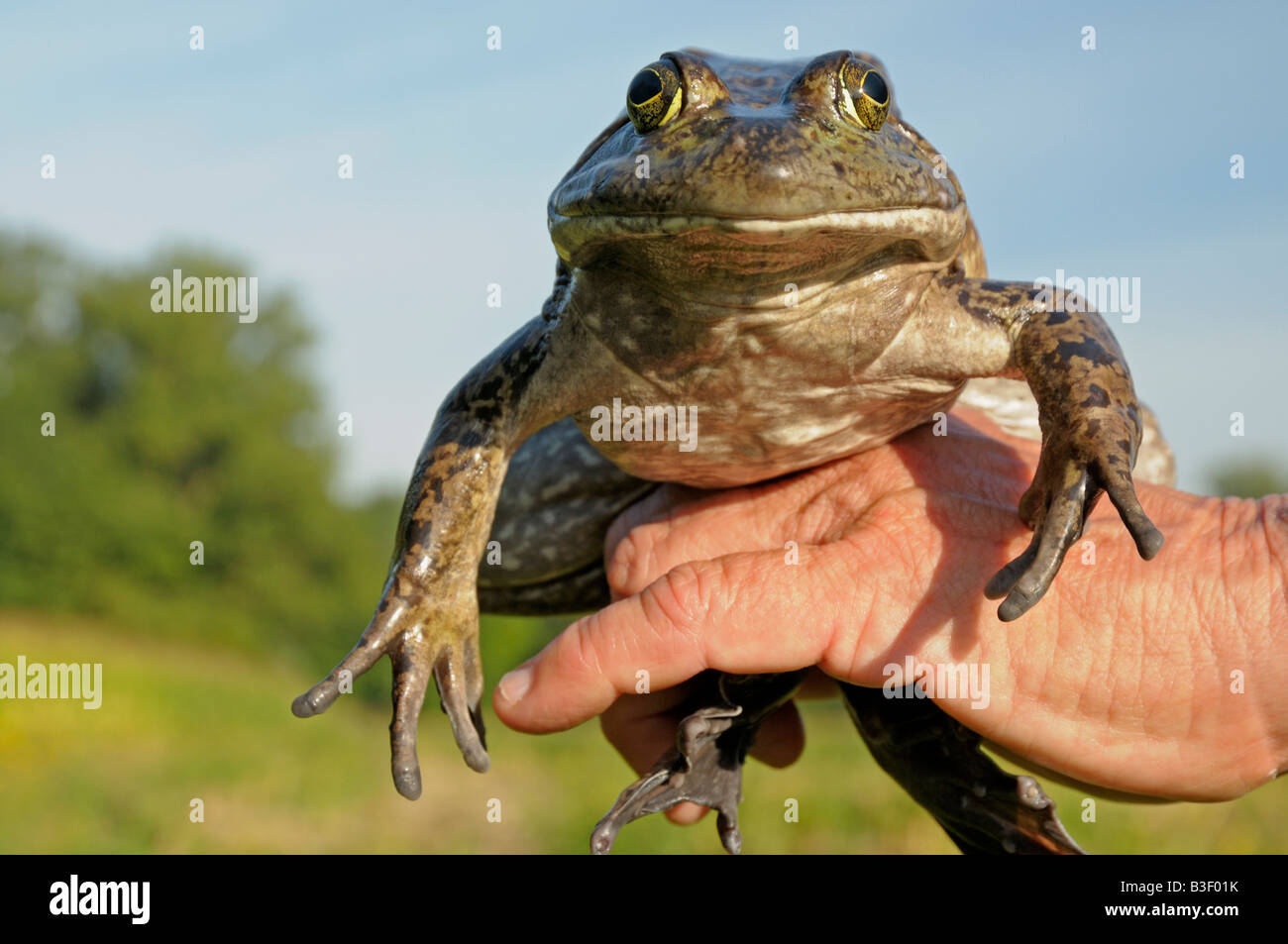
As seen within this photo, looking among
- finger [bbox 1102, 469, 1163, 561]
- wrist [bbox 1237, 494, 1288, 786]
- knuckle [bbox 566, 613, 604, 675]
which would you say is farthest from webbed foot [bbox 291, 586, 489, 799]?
wrist [bbox 1237, 494, 1288, 786]

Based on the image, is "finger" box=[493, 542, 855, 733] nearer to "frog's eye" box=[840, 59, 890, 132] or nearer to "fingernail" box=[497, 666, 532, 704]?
"fingernail" box=[497, 666, 532, 704]

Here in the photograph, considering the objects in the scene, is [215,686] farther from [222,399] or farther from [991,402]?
[991,402]

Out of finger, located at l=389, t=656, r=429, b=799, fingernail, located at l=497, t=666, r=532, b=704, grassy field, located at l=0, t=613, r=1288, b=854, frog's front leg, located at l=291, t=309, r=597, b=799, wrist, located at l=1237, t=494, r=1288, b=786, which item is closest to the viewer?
wrist, located at l=1237, t=494, r=1288, b=786

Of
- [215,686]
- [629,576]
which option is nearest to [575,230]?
[629,576]

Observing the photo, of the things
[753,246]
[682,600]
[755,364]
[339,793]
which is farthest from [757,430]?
[339,793]

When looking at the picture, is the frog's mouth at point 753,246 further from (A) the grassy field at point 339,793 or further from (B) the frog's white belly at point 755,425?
(A) the grassy field at point 339,793

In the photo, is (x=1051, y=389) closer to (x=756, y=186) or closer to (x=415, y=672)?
(x=756, y=186)

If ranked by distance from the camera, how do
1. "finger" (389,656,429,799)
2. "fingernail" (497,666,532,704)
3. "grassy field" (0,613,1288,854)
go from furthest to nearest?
"grassy field" (0,613,1288,854) < "fingernail" (497,666,532,704) < "finger" (389,656,429,799)
